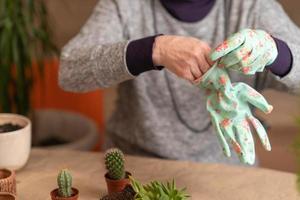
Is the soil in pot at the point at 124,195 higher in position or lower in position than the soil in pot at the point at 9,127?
lower

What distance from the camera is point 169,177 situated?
1.23m

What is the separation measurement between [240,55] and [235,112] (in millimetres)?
113

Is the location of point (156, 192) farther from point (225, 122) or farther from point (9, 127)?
point (9, 127)

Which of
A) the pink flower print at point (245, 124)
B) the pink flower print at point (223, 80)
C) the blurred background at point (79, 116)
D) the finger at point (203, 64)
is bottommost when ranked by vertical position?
the blurred background at point (79, 116)

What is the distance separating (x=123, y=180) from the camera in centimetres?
110

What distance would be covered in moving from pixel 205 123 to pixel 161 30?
27cm

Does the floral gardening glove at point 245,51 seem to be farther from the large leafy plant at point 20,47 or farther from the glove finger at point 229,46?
the large leafy plant at point 20,47

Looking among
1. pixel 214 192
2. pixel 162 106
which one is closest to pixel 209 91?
pixel 214 192

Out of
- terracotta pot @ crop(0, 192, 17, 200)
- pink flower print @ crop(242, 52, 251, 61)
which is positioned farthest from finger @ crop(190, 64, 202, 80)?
terracotta pot @ crop(0, 192, 17, 200)

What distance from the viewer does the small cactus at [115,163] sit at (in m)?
1.08

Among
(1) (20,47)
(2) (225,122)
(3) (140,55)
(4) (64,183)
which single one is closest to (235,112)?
(2) (225,122)

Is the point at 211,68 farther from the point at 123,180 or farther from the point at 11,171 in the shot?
the point at 11,171

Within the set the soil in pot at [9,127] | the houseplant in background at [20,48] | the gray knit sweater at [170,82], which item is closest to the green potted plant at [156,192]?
the soil in pot at [9,127]

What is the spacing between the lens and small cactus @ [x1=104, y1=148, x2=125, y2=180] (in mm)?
1080
